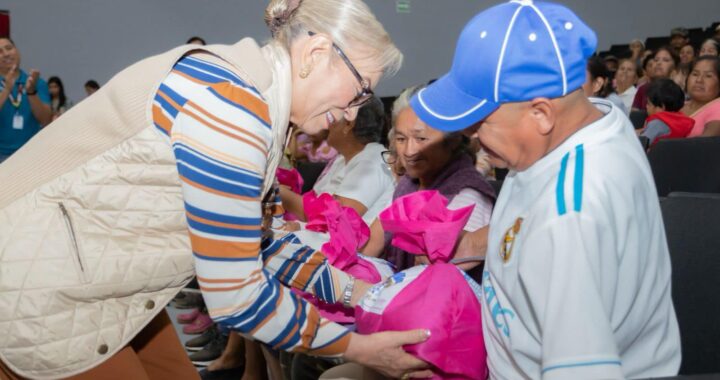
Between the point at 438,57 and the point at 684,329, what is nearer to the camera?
the point at 684,329

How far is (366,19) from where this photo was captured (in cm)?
136

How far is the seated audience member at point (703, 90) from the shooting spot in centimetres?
503

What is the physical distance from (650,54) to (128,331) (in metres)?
8.26

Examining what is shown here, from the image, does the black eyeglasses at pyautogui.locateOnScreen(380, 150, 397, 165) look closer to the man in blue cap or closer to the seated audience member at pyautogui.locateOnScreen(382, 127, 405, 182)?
the seated audience member at pyautogui.locateOnScreen(382, 127, 405, 182)

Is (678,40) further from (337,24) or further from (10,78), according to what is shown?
(337,24)

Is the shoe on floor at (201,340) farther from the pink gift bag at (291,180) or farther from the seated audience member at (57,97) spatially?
the seated audience member at (57,97)

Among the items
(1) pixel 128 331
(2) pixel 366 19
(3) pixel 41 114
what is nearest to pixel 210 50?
(2) pixel 366 19

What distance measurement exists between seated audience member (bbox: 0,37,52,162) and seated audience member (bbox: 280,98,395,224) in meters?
3.41

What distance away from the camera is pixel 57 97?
9.07 meters

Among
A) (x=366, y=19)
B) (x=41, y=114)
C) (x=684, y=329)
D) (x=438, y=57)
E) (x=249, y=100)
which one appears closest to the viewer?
(x=249, y=100)

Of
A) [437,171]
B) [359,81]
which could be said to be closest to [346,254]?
[437,171]

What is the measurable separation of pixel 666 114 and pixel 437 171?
3.20 meters

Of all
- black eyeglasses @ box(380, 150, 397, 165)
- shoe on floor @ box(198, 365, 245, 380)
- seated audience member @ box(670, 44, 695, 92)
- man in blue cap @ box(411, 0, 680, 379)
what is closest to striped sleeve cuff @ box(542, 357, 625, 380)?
man in blue cap @ box(411, 0, 680, 379)

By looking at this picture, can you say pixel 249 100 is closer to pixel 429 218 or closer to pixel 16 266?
pixel 16 266
